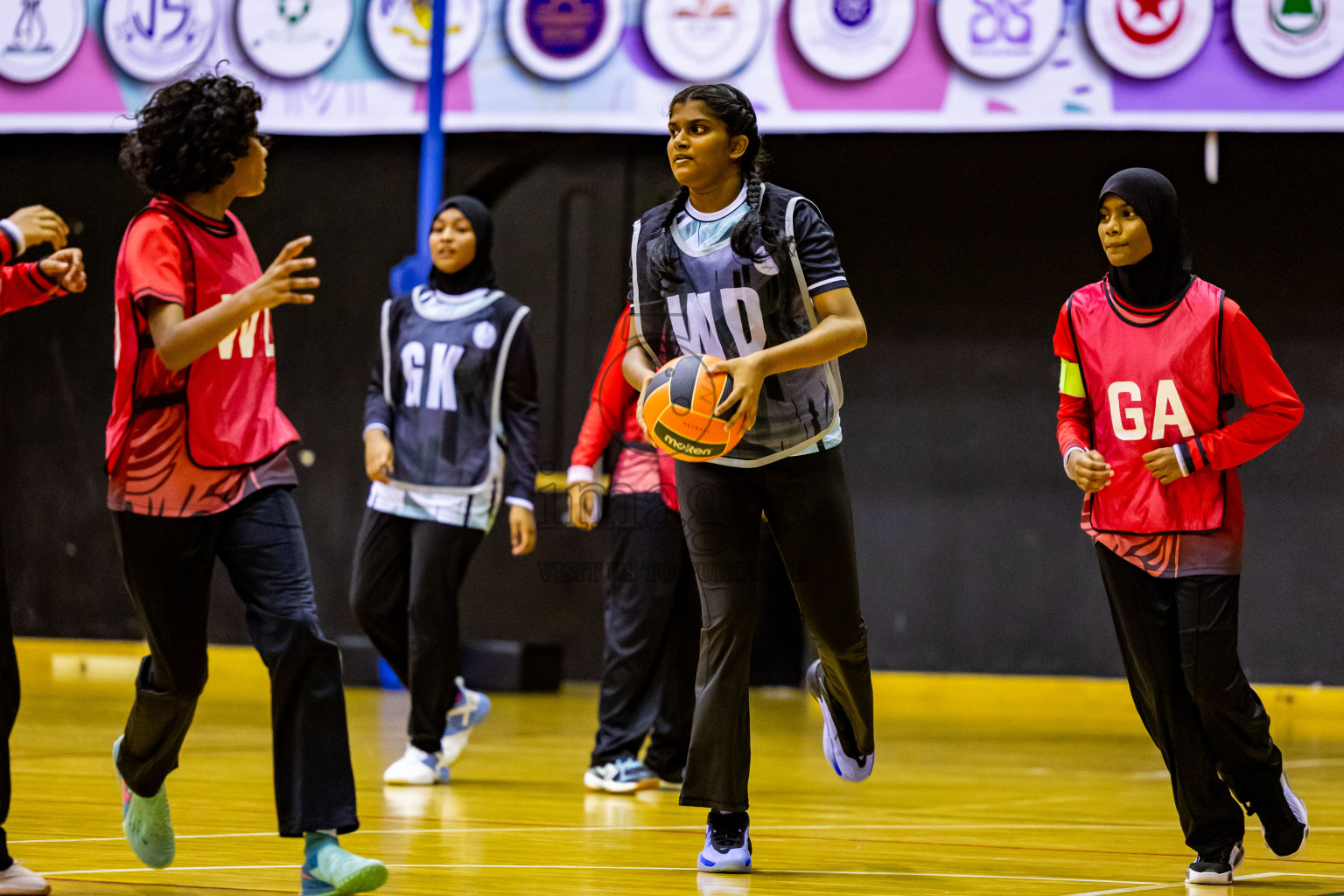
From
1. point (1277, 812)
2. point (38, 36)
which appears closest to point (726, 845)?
point (1277, 812)

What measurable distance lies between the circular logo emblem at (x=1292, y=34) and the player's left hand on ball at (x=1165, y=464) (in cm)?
467

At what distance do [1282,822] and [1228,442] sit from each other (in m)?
0.88

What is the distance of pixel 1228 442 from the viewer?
355cm

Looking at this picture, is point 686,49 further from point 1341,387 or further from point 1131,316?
point 1131,316

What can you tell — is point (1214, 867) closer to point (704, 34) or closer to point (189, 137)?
point (189, 137)

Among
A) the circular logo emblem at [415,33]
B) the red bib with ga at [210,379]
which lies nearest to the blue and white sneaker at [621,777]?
the red bib with ga at [210,379]

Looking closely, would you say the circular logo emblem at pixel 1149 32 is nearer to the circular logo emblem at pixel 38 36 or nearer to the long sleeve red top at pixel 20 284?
the circular logo emblem at pixel 38 36

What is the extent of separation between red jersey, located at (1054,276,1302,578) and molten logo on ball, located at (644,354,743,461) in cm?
89

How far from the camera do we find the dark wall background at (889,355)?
28.8 ft

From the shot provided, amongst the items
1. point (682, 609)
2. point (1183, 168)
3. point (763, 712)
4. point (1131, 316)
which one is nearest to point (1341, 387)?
point (1183, 168)

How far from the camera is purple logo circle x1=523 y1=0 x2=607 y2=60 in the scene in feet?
27.5

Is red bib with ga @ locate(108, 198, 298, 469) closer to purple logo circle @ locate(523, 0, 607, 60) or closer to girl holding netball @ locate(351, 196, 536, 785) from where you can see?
girl holding netball @ locate(351, 196, 536, 785)

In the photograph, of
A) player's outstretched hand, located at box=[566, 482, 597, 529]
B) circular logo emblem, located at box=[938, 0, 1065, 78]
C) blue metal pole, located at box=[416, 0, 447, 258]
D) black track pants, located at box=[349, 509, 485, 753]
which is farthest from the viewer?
blue metal pole, located at box=[416, 0, 447, 258]

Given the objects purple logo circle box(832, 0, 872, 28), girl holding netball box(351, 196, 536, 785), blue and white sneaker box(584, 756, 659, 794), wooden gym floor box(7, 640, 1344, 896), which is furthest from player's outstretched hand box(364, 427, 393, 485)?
purple logo circle box(832, 0, 872, 28)
